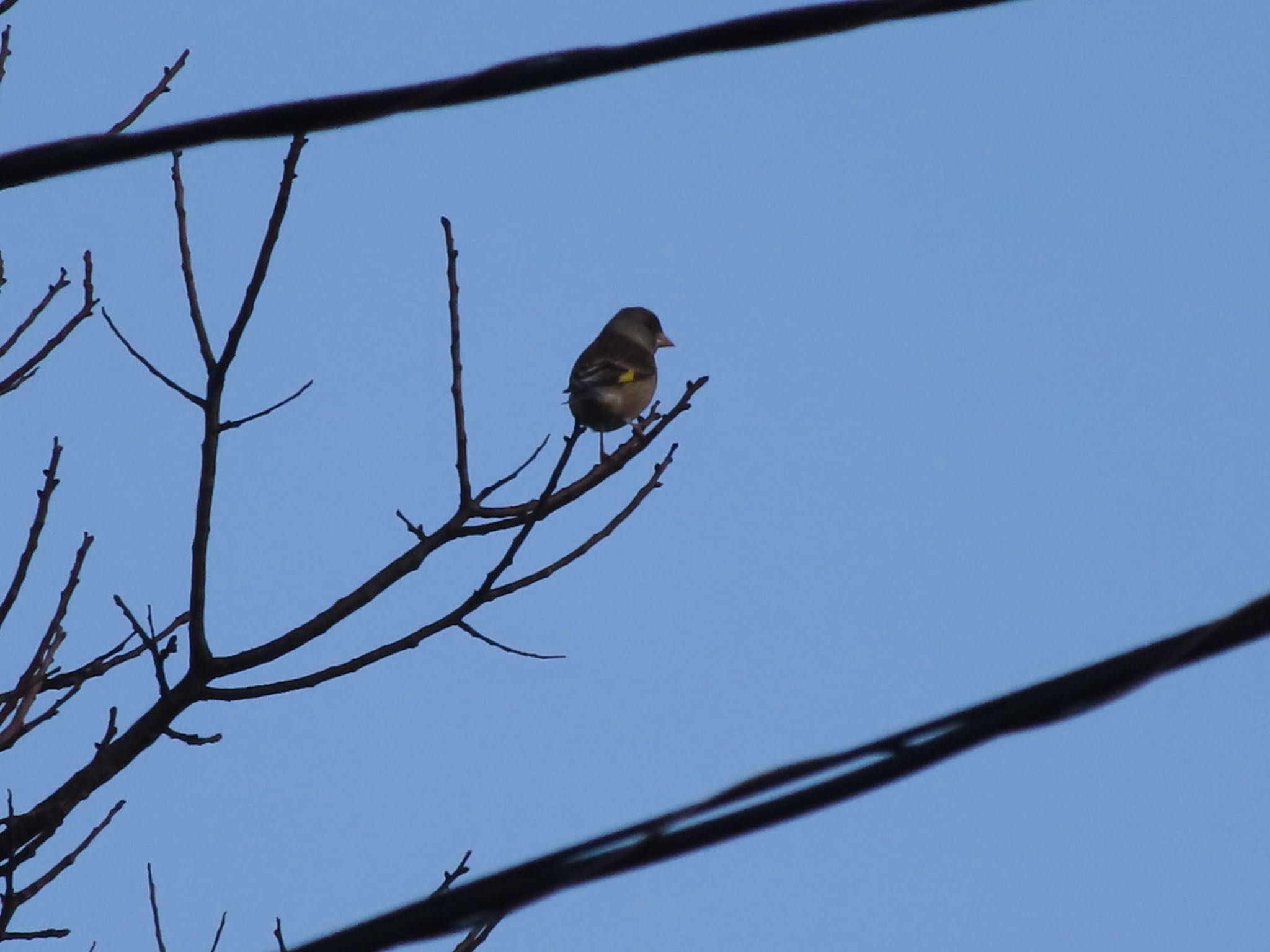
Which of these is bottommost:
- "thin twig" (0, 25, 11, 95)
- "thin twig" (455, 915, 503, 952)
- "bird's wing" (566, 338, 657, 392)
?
"thin twig" (455, 915, 503, 952)

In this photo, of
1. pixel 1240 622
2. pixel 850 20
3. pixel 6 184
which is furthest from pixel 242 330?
pixel 1240 622

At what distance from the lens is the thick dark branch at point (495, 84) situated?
2.02 meters

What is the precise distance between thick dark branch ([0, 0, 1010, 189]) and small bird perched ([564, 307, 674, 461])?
7.04m

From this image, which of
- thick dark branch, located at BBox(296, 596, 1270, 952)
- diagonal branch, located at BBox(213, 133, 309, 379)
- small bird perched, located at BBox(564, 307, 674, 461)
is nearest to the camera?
thick dark branch, located at BBox(296, 596, 1270, 952)

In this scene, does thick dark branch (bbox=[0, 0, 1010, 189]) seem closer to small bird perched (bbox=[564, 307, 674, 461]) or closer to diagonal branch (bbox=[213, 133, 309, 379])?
diagonal branch (bbox=[213, 133, 309, 379])

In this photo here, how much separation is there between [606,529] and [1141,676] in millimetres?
2773

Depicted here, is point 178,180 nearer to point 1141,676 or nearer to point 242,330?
point 242,330

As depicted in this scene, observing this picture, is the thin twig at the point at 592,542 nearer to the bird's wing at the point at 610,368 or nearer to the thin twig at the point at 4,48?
the thin twig at the point at 4,48

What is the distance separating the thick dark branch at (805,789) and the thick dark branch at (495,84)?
2.84 feet

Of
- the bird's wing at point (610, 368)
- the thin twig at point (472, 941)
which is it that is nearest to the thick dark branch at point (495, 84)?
the thin twig at point (472, 941)

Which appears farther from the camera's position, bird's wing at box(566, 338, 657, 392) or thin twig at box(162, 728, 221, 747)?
bird's wing at box(566, 338, 657, 392)

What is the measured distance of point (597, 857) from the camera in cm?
175

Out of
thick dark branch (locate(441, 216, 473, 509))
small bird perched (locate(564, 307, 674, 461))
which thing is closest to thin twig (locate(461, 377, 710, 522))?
thick dark branch (locate(441, 216, 473, 509))

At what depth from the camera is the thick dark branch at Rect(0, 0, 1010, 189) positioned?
6.62ft
